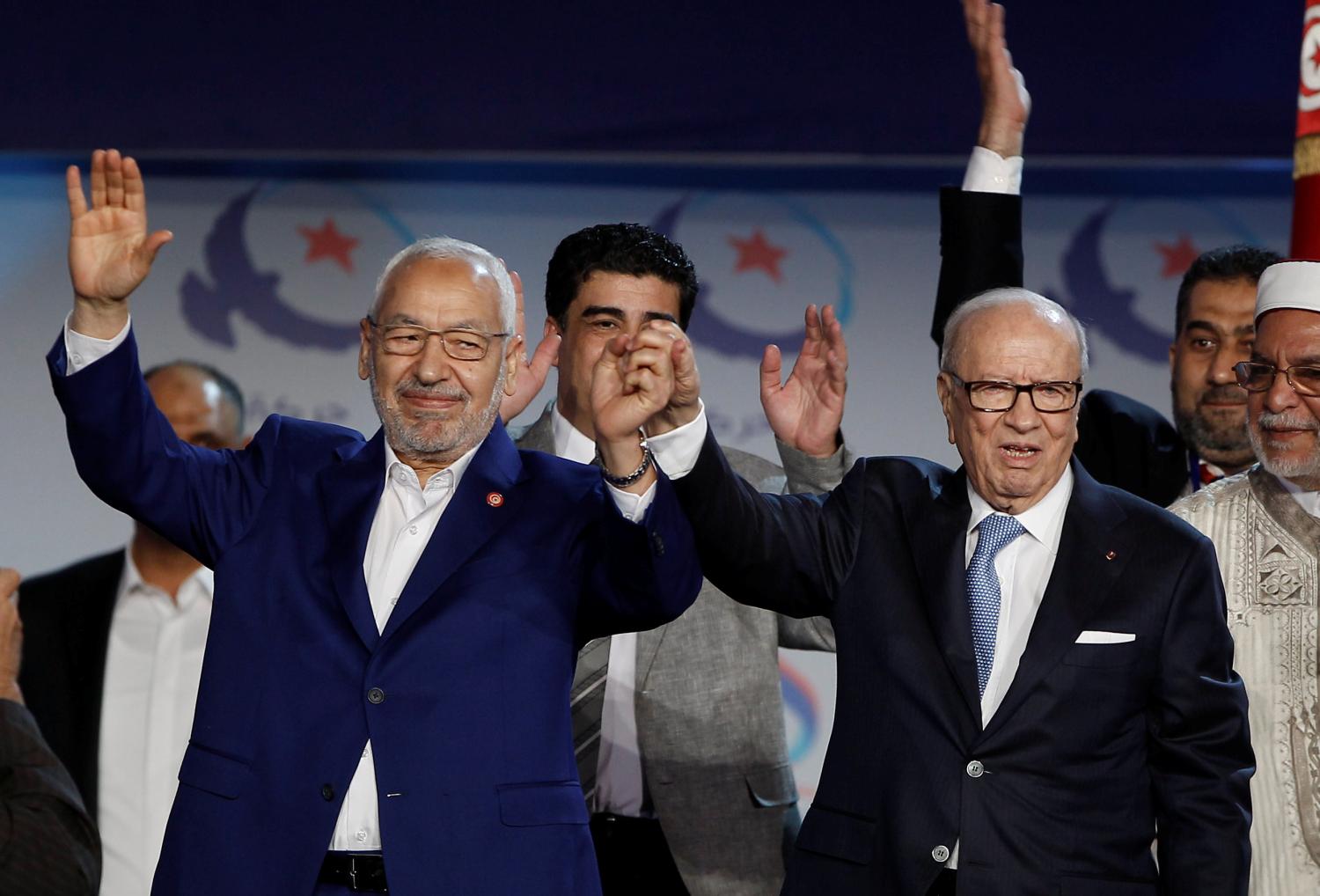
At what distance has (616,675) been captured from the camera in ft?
10.1

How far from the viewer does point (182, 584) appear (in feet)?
12.3

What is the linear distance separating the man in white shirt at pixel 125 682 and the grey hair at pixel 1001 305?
180 cm

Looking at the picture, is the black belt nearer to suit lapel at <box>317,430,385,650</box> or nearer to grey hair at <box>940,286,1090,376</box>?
suit lapel at <box>317,430,385,650</box>

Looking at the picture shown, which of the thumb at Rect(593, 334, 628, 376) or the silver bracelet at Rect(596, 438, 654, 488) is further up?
the thumb at Rect(593, 334, 628, 376)

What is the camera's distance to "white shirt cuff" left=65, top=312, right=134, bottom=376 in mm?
2227

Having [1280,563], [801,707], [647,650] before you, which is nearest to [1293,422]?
[1280,563]

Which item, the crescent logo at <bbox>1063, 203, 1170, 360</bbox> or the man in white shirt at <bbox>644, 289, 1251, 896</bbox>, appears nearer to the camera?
the man in white shirt at <bbox>644, 289, 1251, 896</bbox>

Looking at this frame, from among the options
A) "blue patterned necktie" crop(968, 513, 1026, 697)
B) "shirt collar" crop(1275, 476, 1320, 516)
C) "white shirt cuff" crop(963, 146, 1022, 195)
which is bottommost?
"blue patterned necktie" crop(968, 513, 1026, 697)

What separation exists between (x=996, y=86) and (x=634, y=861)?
1.61m

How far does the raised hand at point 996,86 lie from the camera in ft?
10.3

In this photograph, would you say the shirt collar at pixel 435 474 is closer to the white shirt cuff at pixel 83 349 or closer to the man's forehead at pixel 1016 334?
the white shirt cuff at pixel 83 349

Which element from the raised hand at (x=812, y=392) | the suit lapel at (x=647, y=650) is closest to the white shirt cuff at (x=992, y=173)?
the raised hand at (x=812, y=392)

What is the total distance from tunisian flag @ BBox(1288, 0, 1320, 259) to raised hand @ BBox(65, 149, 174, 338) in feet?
6.94

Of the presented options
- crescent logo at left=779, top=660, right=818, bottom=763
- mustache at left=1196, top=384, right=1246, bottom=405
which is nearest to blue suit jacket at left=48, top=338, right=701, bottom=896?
mustache at left=1196, top=384, right=1246, bottom=405
